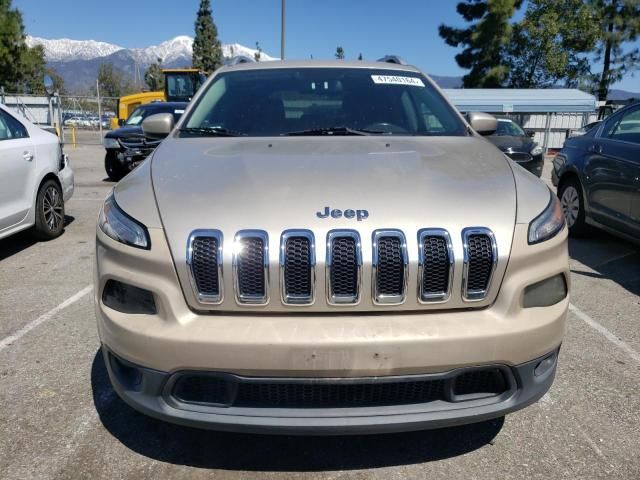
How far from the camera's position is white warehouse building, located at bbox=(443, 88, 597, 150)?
2423cm

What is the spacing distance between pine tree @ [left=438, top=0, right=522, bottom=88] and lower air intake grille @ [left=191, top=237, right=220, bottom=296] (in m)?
35.4

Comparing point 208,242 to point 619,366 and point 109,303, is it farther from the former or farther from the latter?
point 619,366

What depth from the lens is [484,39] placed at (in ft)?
110

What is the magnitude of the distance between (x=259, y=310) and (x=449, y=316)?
71 centimetres

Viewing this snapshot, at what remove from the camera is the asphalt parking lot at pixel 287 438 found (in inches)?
88.9

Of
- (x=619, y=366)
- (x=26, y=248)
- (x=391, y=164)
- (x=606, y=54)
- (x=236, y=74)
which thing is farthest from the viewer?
(x=606, y=54)

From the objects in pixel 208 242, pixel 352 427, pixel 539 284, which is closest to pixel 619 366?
pixel 539 284

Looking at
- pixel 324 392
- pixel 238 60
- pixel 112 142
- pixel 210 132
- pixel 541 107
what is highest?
pixel 238 60

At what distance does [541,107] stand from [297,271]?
82.6 ft

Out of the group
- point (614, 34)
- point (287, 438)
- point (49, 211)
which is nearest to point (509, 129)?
point (49, 211)

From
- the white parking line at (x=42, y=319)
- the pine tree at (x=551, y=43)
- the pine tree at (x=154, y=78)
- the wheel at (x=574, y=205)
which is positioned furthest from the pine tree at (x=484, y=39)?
the pine tree at (x=154, y=78)

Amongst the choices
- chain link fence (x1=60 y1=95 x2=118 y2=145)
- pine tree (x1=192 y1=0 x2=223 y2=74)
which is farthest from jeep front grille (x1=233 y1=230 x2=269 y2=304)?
pine tree (x1=192 y1=0 x2=223 y2=74)

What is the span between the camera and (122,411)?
2674 millimetres

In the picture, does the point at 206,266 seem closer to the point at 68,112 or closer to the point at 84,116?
the point at 68,112
